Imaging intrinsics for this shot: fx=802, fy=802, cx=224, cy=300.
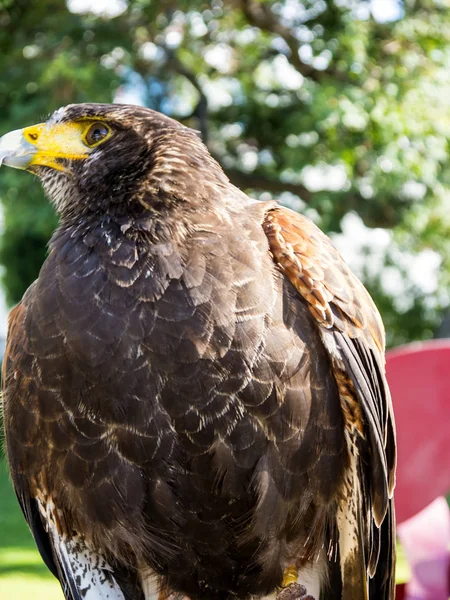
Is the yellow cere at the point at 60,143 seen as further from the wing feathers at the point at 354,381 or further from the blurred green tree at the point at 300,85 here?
the blurred green tree at the point at 300,85

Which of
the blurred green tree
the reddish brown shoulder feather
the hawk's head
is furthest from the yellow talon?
the blurred green tree

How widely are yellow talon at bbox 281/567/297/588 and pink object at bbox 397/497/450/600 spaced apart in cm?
151

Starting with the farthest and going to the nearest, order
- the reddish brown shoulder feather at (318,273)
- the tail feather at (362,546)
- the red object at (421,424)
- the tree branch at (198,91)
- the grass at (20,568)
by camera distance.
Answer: the tree branch at (198,91)
the grass at (20,568)
the red object at (421,424)
the tail feather at (362,546)
the reddish brown shoulder feather at (318,273)

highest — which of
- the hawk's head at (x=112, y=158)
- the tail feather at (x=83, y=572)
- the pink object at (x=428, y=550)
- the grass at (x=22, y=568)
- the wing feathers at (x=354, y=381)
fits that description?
the hawk's head at (x=112, y=158)

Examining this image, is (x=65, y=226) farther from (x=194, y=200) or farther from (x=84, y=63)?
(x=84, y=63)

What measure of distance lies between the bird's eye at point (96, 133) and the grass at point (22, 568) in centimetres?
475

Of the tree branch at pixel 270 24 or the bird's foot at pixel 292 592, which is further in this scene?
the tree branch at pixel 270 24

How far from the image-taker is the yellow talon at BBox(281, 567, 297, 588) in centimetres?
266

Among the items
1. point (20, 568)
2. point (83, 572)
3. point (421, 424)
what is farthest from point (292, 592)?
point (20, 568)

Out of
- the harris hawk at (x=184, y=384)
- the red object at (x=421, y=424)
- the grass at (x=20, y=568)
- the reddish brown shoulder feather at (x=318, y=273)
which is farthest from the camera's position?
the grass at (x=20, y=568)

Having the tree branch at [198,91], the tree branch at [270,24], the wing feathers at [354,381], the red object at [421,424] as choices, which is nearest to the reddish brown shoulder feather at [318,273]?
the wing feathers at [354,381]

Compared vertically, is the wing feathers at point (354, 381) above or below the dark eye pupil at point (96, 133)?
below

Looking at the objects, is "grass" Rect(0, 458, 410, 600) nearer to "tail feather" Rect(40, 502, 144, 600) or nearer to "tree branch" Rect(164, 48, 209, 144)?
"tail feather" Rect(40, 502, 144, 600)

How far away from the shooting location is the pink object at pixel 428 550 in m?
4.01
